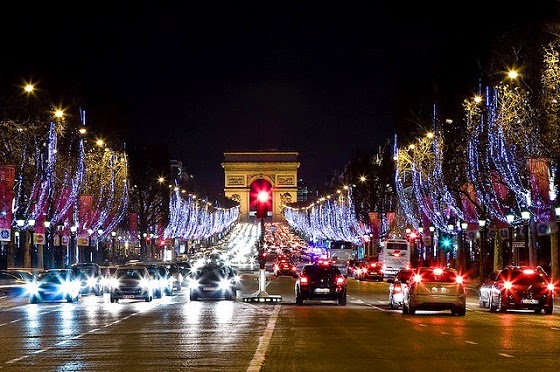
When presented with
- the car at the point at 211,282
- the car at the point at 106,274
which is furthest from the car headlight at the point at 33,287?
the car at the point at 106,274

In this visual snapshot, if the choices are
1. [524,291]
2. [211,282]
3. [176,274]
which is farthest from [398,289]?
[176,274]

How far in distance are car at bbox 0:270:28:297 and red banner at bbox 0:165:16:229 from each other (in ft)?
8.06

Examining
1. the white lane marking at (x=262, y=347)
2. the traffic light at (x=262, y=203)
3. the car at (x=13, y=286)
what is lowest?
the white lane marking at (x=262, y=347)

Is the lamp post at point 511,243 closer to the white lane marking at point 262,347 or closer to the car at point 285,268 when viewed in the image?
the car at point 285,268

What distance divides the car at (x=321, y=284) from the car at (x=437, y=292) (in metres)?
7.71

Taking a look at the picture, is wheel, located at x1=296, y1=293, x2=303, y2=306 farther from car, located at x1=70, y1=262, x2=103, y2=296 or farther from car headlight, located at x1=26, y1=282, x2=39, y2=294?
car, located at x1=70, y1=262, x2=103, y2=296

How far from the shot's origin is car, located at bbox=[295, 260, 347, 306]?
46.5 m

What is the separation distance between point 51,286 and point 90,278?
10.4 metres

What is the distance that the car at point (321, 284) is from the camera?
4647 cm

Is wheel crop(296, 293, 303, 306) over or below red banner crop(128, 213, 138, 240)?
below

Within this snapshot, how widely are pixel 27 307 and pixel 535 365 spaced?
31.3 metres

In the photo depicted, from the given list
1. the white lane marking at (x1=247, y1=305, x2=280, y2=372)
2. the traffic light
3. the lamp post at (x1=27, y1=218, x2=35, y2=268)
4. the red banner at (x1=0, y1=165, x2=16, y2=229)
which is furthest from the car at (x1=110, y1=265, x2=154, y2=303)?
the white lane marking at (x1=247, y1=305, x2=280, y2=372)

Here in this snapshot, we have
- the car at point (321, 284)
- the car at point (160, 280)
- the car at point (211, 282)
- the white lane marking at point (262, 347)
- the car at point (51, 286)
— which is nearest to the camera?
the white lane marking at point (262, 347)

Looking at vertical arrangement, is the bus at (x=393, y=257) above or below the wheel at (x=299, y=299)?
above
